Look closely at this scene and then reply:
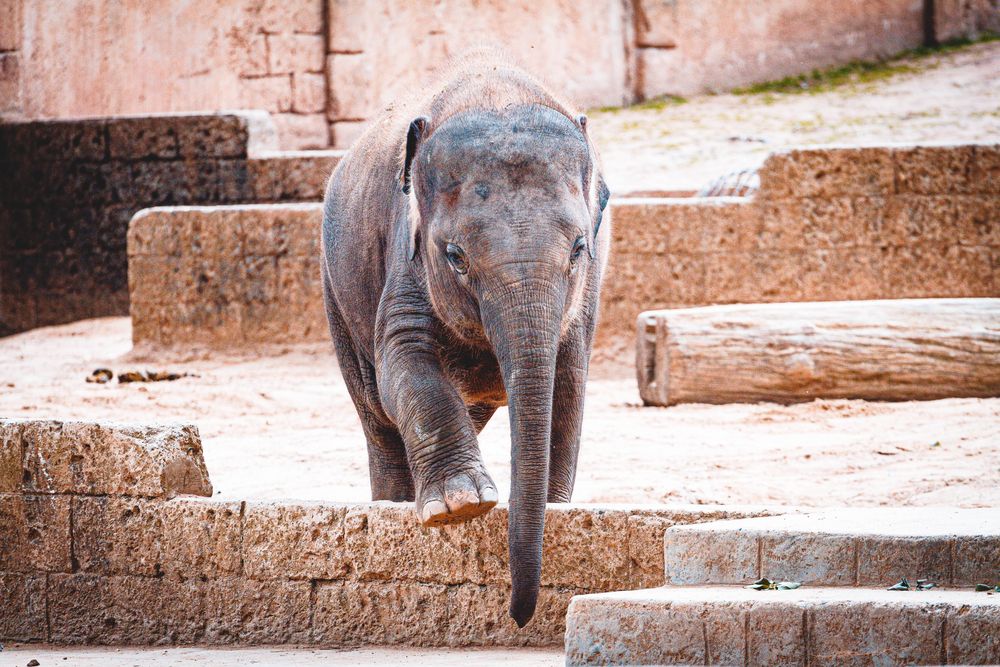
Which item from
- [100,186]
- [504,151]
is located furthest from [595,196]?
[100,186]

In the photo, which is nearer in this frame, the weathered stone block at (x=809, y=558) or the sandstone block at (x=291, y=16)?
the weathered stone block at (x=809, y=558)

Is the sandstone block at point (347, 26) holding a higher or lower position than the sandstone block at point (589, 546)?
lower

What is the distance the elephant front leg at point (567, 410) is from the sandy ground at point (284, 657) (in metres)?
0.75

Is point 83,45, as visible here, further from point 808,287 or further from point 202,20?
point 808,287

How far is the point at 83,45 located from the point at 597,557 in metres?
15.3

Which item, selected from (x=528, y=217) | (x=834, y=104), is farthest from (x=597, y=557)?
(x=834, y=104)

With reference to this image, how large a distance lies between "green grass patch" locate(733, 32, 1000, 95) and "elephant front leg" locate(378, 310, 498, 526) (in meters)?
14.2

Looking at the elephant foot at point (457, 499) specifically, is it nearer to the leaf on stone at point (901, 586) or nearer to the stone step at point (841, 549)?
the stone step at point (841, 549)

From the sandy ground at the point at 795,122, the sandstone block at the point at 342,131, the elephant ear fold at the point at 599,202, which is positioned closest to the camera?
the elephant ear fold at the point at 599,202

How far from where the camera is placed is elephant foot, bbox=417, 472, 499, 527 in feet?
15.0

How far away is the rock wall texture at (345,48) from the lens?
18156 mm

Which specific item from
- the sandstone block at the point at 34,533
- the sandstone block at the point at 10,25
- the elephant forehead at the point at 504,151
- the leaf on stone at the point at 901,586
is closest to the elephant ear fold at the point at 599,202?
the elephant forehead at the point at 504,151

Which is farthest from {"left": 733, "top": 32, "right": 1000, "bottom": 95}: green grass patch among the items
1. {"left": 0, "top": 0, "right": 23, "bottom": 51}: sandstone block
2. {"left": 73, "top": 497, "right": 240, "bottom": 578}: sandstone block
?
{"left": 73, "top": 497, "right": 240, "bottom": 578}: sandstone block

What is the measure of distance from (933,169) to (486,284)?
293 inches
